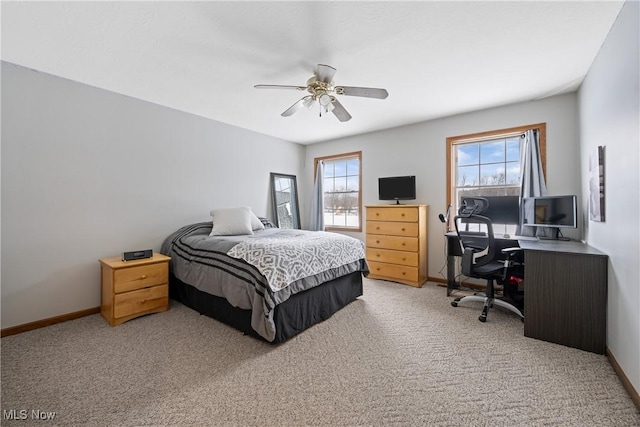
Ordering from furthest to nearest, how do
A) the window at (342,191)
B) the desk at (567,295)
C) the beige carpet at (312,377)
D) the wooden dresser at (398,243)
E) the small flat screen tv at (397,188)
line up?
the window at (342,191) < the small flat screen tv at (397,188) < the wooden dresser at (398,243) < the desk at (567,295) < the beige carpet at (312,377)

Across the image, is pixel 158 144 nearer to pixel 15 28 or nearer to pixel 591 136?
pixel 15 28

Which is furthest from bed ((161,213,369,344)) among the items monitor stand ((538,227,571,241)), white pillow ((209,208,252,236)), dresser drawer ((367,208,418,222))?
monitor stand ((538,227,571,241))

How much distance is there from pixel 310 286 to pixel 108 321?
6.77ft

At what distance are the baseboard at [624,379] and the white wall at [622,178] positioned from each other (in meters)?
0.03

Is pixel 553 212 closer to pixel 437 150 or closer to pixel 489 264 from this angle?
pixel 489 264

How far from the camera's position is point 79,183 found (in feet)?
9.10

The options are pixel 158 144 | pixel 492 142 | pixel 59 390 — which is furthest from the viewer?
pixel 492 142

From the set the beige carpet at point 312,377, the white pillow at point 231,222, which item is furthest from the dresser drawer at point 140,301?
the white pillow at point 231,222

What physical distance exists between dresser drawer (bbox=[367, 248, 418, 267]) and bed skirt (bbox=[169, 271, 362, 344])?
92 cm

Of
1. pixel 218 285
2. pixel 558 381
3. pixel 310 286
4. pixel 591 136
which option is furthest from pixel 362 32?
pixel 558 381

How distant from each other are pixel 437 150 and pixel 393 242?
1528 mm

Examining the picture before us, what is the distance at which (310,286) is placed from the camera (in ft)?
8.19

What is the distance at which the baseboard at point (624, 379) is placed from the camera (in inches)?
59.9

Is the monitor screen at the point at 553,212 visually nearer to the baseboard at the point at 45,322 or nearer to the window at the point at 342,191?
the window at the point at 342,191
